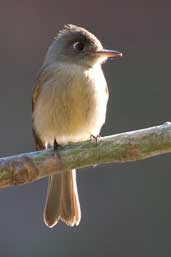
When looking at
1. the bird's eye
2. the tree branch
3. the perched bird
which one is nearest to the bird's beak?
the perched bird

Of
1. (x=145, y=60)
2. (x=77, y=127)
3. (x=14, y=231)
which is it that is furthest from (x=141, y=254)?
(x=77, y=127)

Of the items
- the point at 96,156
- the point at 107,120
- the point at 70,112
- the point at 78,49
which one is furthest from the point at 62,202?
the point at 107,120

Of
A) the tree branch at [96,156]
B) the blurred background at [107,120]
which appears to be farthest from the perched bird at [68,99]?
the blurred background at [107,120]

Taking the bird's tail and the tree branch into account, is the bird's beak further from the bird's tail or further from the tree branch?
the tree branch

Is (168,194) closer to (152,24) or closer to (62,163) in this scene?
(152,24)

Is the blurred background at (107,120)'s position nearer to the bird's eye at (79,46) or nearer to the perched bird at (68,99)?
the perched bird at (68,99)

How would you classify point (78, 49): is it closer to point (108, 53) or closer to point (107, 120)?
point (108, 53)
